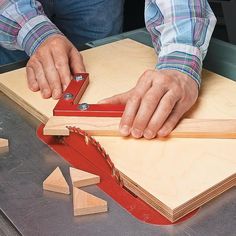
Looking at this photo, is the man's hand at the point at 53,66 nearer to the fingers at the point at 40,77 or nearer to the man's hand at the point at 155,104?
the fingers at the point at 40,77

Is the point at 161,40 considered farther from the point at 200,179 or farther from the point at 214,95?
the point at 200,179

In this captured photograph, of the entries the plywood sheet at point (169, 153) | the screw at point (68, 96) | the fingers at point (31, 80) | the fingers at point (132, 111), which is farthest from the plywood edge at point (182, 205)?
the fingers at point (31, 80)

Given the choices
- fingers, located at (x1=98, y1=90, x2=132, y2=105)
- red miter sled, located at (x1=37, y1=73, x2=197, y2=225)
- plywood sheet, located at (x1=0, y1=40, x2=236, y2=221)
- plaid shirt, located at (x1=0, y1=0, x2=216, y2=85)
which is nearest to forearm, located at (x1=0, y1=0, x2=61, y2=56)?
plaid shirt, located at (x1=0, y1=0, x2=216, y2=85)

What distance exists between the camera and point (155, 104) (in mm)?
813

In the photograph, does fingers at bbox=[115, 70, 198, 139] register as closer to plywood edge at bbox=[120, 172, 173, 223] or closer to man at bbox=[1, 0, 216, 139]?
man at bbox=[1, 0, 216, 139]

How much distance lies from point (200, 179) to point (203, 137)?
0.13 metres

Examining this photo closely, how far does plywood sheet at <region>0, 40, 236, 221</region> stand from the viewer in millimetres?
665

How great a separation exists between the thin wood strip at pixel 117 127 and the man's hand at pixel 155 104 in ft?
0.07

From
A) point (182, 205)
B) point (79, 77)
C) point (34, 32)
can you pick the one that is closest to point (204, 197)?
point (182, 205)

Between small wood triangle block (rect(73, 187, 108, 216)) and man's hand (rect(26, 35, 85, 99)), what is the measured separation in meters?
0.34

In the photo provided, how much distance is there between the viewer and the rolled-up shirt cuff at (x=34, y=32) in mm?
1120

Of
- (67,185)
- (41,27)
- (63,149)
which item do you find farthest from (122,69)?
(67,185)

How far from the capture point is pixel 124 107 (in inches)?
33.3

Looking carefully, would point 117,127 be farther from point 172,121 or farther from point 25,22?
point 25,22
